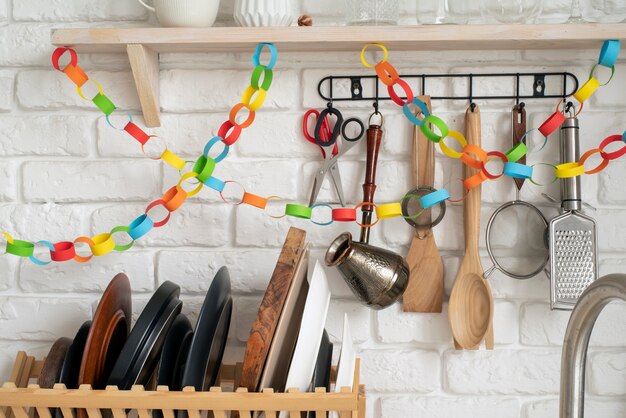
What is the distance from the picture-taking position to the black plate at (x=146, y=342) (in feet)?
3.19

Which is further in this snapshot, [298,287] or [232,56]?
[232,56]

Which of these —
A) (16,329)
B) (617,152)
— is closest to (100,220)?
(16,329)

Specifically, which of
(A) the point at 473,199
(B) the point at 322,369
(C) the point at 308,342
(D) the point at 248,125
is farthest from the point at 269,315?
(A) the point at 473,199

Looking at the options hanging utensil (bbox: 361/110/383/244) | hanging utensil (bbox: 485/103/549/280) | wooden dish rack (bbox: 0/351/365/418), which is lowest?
wooden dish rack (bbox: 0/351/365/418)

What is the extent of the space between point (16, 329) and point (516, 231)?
34.8 inches

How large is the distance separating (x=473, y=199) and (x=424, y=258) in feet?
0.42

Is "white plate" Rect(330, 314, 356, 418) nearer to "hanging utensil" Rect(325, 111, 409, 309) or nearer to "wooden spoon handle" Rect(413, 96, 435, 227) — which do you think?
"hanging utensil" Rect(325, 111, 409, 309)

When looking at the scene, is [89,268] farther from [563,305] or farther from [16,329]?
[563,305]

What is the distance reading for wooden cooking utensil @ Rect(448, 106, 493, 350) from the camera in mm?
1157

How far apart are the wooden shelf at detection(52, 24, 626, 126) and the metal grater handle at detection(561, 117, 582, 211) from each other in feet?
0.43

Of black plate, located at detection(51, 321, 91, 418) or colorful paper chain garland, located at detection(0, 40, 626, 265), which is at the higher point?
colorful paper chain garland, located at detection(0, 40, 626, 265)

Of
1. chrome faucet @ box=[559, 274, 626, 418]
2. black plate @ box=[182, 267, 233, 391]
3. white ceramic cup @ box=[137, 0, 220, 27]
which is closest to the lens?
chrome faucet @ box=[559, 274, 626, 418]

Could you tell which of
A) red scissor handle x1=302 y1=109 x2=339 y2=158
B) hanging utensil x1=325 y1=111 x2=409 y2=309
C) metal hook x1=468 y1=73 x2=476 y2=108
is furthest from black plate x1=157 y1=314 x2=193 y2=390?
metal hook x1=468 y1=73 x2=476 y2=108

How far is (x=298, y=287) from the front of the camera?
1.06m
